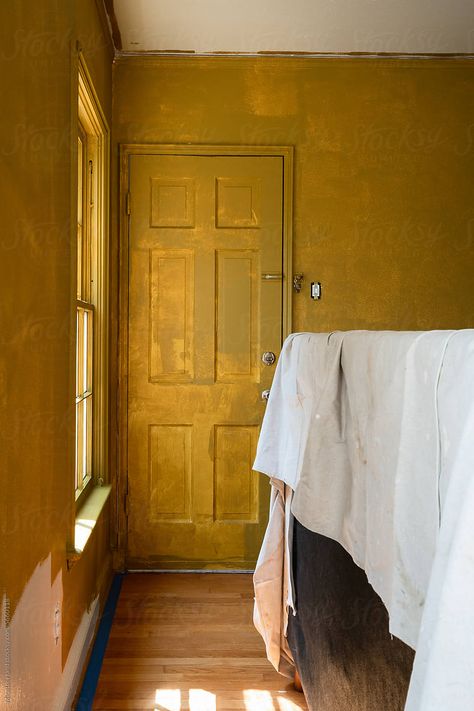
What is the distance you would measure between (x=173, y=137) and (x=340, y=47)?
3.42 feet

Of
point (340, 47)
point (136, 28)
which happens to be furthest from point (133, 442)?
point (340, 47)

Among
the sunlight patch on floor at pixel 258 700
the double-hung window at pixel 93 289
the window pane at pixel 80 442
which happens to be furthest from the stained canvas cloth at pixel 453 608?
the double-hung window at pixel 93 289

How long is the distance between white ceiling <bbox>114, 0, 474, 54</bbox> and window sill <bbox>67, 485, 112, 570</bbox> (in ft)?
7.75

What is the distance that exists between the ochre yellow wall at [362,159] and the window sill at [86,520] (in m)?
1.39

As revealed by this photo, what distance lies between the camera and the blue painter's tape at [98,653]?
74.4 inches

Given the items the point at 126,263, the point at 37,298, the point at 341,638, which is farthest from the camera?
the point at 126,263

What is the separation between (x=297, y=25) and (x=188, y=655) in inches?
119

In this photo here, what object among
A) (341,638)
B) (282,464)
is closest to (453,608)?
(341,638)

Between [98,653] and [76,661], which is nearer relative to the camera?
[76,661]

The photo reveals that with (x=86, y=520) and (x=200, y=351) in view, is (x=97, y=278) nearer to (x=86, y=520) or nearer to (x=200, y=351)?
(x=200, y=351)

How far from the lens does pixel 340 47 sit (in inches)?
117

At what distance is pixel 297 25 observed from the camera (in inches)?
109

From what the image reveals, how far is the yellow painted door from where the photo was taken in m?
3.04

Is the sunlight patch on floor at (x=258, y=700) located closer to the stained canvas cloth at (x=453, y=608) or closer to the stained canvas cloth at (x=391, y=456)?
the stained canvas cloth at (x=391, y=456)
